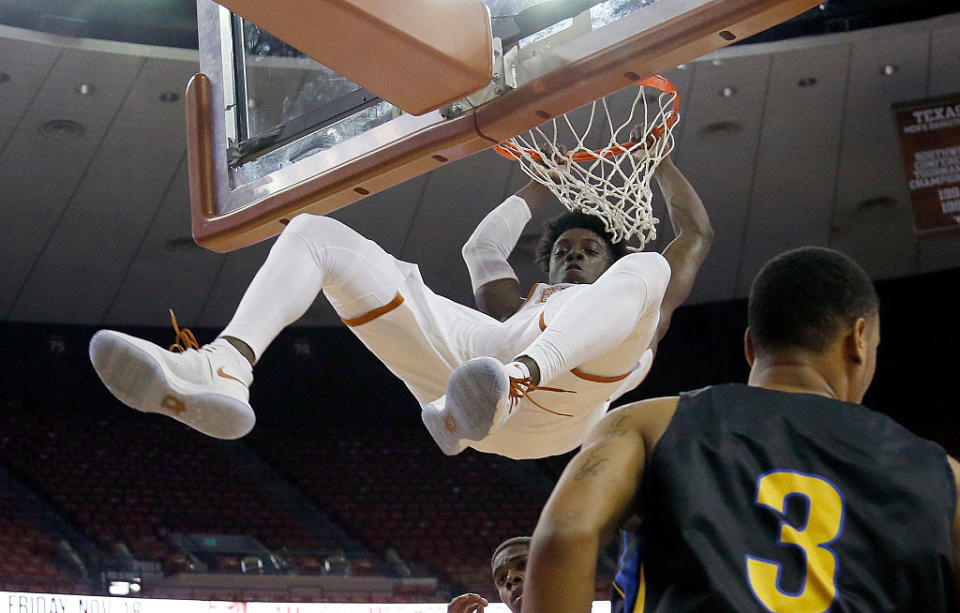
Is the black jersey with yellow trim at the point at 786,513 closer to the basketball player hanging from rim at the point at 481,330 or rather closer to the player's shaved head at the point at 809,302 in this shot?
the player's shaved head at the point at 809,302

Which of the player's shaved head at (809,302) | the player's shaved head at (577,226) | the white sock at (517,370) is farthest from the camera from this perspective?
the player's shaved head at (577,226)

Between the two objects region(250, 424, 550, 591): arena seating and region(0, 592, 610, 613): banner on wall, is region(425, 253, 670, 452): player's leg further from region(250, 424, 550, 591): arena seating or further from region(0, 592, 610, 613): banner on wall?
region(250, 424, 550, 591): arena seating

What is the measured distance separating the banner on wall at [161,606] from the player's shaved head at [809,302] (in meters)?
8.28

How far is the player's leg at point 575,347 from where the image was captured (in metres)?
2.86

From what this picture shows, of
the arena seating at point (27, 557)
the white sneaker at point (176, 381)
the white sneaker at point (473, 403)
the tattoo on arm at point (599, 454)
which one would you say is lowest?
the tattoo on arm at point (599, 454)

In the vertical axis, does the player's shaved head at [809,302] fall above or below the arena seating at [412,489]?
below

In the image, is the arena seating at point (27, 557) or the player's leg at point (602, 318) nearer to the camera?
the player's leg at point (602, 318)

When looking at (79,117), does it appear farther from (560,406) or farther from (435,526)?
(560,406)

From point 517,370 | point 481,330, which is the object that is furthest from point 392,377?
point 517,370

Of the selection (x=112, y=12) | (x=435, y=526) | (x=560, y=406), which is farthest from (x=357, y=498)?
(x=560, y=406)

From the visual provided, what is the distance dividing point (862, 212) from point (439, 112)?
988 centimetres

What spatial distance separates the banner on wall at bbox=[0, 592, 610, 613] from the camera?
9.80 m

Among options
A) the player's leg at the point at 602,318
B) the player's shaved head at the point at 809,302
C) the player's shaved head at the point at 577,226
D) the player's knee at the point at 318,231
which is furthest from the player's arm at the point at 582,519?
the player's shaved head at the point at 577,226

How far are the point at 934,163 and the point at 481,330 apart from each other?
716cm
